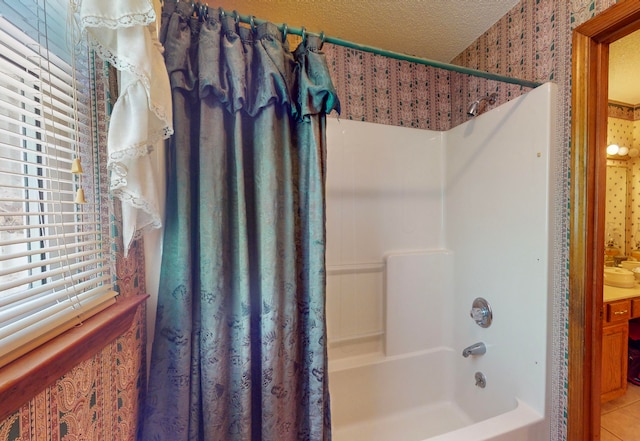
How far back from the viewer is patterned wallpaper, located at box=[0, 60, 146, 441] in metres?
0.45

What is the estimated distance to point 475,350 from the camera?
4.86 feet

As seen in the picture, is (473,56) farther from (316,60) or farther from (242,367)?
(242,367)

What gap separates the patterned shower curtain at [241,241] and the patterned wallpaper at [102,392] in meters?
0.06

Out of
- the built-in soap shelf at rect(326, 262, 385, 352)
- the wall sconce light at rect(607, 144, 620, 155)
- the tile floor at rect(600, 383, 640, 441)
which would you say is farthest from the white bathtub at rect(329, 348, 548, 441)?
the wall sconce light at rect(607, 144, 620, 155)

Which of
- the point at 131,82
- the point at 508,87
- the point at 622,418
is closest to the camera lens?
the point at 131,82

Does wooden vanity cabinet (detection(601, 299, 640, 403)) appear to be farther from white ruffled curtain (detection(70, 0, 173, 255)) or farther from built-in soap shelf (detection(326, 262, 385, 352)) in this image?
white ruffled curtain (detection(70, 0, 173, 255))

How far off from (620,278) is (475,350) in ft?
5.00

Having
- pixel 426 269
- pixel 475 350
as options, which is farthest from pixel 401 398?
pixel 426 269

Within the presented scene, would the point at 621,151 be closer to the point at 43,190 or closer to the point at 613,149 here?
→ the point at 613,149

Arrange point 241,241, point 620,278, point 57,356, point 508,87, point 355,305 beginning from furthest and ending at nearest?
point 620,278 → point 355,305 → point 508,87 → point 241,241 → point 57,356

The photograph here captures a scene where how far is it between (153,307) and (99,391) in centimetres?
25

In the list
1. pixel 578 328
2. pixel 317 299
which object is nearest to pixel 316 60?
pixel 317 299

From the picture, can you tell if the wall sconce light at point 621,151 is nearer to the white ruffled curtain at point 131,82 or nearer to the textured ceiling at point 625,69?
the textured ceiling at point 625,69

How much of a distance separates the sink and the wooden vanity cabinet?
16cm
